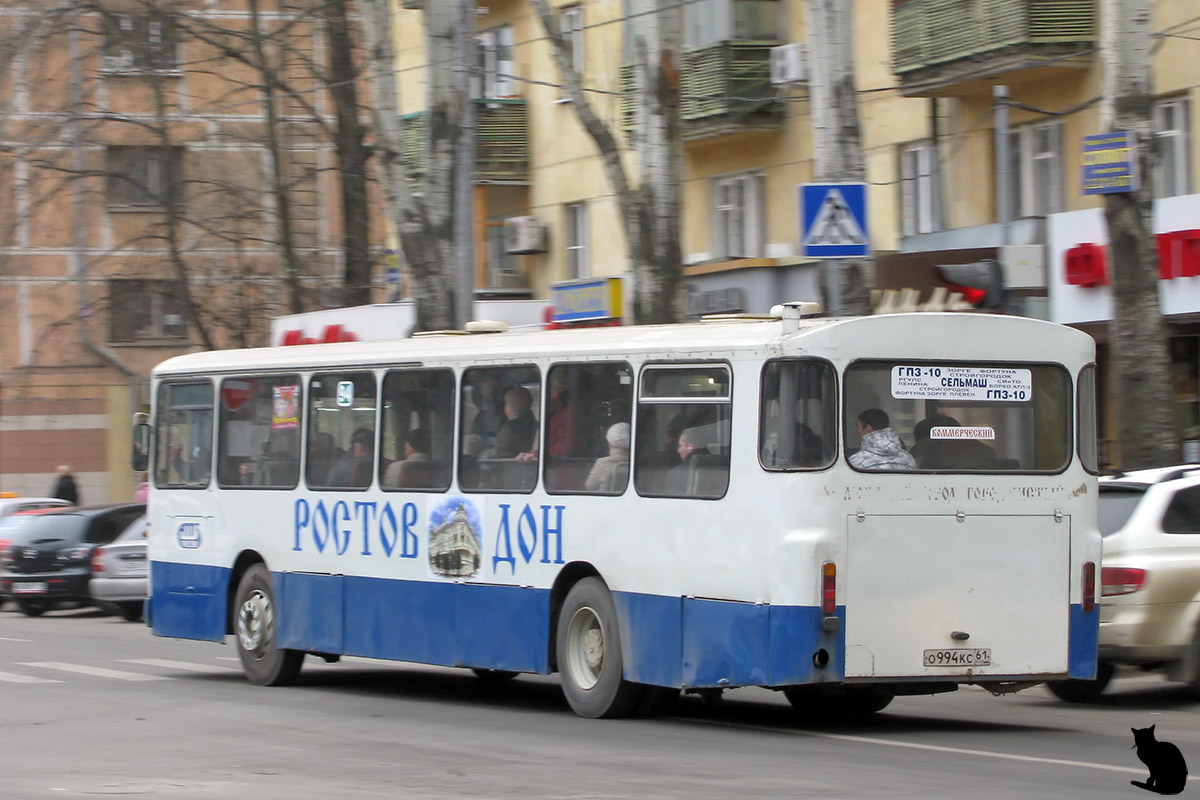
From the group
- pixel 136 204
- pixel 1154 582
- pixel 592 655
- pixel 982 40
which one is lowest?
pixel 592 655

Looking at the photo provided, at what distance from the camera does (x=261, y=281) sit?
129 feet

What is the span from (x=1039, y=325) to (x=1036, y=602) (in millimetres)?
1601

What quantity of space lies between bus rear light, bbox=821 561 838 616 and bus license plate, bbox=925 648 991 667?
0.67 m

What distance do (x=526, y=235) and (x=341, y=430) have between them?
19.7 m

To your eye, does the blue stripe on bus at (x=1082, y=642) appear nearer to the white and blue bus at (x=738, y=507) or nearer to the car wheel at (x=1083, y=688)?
the white and blue bus at (x=738, y=507)

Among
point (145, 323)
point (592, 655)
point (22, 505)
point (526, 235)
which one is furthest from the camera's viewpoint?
point (145, 323)

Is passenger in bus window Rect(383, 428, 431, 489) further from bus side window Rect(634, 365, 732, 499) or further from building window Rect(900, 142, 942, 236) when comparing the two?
building window Rect(900, 142, 942, 236)

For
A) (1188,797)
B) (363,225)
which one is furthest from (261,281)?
(1188,797)

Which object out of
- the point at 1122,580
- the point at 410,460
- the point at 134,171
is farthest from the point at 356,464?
the point at 134,171

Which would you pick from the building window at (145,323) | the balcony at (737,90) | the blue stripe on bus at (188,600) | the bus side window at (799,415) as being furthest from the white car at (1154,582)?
the building window at (145,323)

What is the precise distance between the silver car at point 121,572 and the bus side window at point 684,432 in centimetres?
1331

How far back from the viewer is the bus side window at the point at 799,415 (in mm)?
11125

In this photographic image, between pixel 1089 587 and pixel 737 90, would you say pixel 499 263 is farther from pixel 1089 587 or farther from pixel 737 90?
pixel 1089 587

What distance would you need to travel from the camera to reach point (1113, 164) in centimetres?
1698
